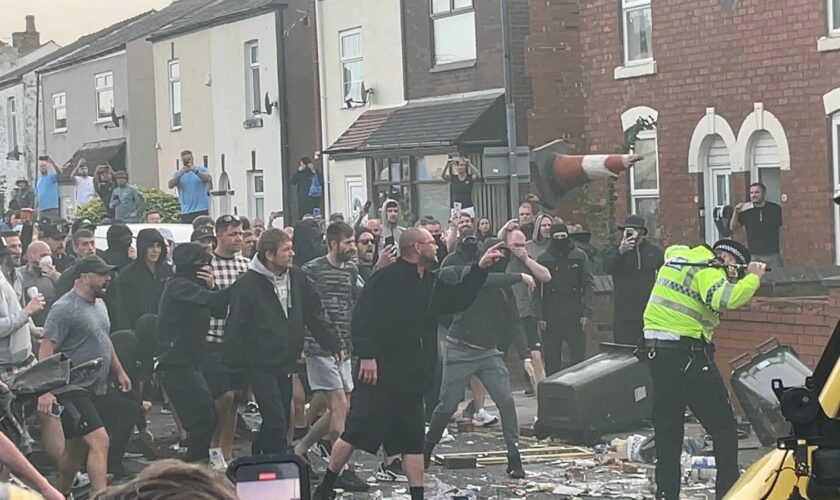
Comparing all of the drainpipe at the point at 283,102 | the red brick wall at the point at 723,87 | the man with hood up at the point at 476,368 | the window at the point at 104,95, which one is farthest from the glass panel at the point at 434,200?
the window at the point at 104,95

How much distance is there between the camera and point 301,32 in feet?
104

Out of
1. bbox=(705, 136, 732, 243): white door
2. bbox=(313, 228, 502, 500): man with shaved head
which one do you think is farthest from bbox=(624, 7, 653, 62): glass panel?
bbox=(313, 228, 502, 500): man with shaved head

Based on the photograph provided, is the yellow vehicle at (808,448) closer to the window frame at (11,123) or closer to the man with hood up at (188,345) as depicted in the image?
the man with hood up at (188,345)

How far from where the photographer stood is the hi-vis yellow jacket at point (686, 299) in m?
9.81

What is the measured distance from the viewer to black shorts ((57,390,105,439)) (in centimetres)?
1042

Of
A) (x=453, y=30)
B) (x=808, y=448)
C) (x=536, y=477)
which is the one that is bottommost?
(x=536, y=477)

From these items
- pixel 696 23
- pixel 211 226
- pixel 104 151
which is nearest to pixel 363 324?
pixel 211 226

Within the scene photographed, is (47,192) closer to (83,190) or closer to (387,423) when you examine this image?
(83,190)

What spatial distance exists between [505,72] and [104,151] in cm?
1913

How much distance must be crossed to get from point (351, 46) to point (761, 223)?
500 inches

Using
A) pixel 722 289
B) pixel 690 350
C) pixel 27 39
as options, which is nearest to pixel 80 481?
pixel 690 350

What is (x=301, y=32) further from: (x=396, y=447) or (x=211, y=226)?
(x=396, y=447)

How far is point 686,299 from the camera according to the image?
390 inches

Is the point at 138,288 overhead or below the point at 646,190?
below
